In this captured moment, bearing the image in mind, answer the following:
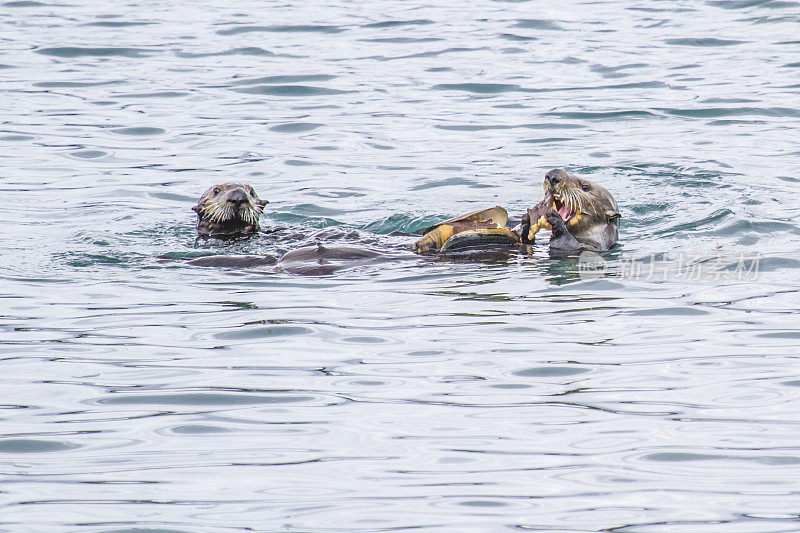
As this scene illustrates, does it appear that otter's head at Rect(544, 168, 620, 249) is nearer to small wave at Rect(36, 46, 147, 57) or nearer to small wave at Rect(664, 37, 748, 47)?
small wave at Rect(664, 37, 748, 47)

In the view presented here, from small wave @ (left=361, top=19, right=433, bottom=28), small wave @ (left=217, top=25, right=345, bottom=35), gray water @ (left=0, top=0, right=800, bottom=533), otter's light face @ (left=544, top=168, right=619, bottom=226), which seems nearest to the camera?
gray water @ (left=0, top=0, right=800, bottom=533)

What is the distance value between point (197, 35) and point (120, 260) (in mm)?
9988

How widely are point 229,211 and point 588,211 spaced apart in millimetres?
2446

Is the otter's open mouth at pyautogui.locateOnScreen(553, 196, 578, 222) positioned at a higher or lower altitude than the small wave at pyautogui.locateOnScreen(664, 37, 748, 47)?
lower

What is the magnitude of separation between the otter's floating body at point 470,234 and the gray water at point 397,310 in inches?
10.8

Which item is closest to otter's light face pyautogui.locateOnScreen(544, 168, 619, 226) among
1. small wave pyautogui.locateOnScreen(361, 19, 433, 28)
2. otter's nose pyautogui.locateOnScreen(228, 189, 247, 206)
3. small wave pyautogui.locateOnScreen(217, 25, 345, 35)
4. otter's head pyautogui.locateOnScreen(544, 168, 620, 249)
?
otter's head pyautogui.locateOnScreen(544, 168, 620, 249)

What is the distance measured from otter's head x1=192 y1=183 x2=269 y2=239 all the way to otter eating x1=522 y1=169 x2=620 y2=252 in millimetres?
1933

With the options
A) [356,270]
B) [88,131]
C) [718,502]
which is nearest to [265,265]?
[356,270]

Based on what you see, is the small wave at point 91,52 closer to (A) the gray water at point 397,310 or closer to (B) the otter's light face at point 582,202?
(A) the gray water at point 397,310

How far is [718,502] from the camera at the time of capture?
354 centimetres

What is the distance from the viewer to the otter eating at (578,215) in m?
7.12

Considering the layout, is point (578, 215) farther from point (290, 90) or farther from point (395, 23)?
point (395, 23)

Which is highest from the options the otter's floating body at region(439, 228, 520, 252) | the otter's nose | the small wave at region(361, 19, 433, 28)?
the small wave at region(361, 19, 433, 28)

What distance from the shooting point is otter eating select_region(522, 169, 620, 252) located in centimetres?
712
